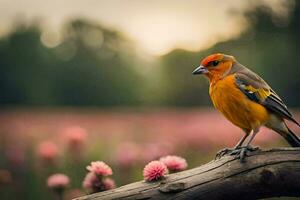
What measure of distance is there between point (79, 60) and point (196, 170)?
665 inches

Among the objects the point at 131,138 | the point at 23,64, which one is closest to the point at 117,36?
the point at 23,64

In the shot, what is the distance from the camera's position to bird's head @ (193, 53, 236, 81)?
3.58 m

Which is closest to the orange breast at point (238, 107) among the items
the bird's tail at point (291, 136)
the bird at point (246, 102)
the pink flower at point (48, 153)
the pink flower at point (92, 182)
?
the bird at point (246, 102)

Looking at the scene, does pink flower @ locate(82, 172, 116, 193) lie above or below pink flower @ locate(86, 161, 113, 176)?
below

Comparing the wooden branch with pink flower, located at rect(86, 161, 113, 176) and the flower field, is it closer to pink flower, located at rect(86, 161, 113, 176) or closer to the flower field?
pink flower, located at rect(86, 161, 113, 176)

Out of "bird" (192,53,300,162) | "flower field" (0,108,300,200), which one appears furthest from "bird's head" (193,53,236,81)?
"flower field" (0,108,300,200)

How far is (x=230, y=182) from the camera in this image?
2.96 metres

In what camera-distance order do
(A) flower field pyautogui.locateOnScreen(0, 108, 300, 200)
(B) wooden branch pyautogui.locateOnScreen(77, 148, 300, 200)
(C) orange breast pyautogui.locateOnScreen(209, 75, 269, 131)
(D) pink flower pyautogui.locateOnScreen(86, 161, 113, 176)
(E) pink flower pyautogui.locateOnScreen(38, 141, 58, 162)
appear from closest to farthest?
(B) wooden branch pyautogui.locateOnScreen(77, 148, 300, 200), (D) pink flower pyautogui.locateOnScreen(86, 161, 113, 176), (C) orange breast pyautogui.locateOnScreen(209, 75, 269, 131), (E) pink flower pyautogui.locateOnScreen(38, 141, 58, 162), (A) flower field pyautogui.locateOnScreen(0, 108, 300, 200)

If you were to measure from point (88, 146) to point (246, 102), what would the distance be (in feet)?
12.2

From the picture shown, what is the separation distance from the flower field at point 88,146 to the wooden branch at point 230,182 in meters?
1.94

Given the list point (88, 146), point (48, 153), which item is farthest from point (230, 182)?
point (88, 146)

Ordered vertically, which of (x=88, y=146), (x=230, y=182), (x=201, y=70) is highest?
(x=88, y=146)

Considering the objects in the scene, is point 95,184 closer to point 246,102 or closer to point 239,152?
point 239,152

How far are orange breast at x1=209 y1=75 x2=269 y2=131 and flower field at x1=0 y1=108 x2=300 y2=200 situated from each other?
1.64 meters
